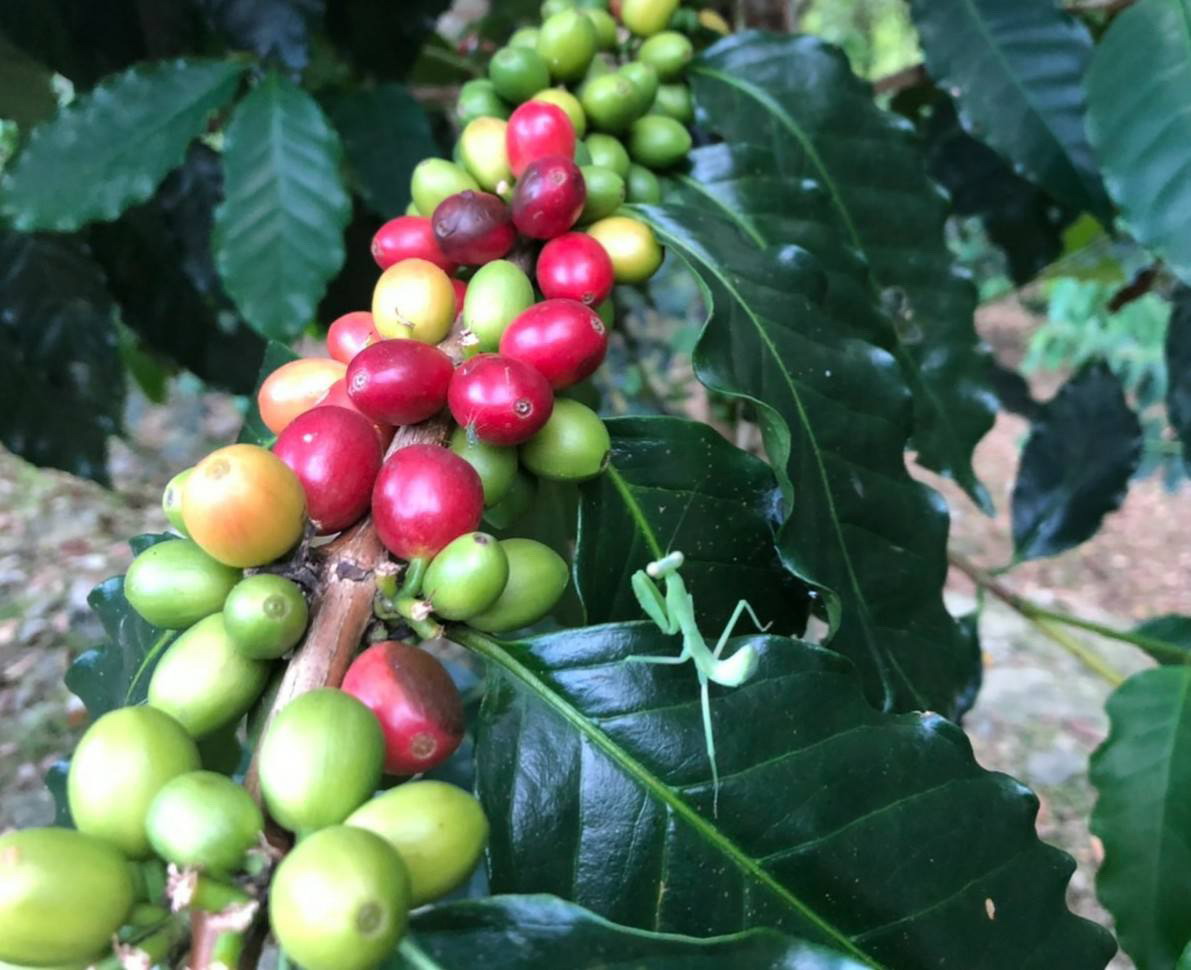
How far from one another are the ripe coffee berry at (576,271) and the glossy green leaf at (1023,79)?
0.54 metres

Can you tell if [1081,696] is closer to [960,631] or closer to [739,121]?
[960,631]

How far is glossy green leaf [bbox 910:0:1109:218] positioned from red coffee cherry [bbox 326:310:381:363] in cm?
69

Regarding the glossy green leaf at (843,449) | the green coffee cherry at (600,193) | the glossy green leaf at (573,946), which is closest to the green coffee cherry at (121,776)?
the glossy green leaf at (573,946)

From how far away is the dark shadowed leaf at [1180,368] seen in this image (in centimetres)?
108

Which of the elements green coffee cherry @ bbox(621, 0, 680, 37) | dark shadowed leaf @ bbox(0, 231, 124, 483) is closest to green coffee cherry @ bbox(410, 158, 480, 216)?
green coffee cherry @ bbox(621, 0, 680, 37)

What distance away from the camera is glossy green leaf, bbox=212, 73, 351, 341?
0.92 meters

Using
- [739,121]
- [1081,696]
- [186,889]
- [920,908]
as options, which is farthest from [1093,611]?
[186,889]

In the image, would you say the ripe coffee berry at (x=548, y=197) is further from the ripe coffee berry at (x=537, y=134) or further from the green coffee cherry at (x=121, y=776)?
the green coffee cherry at (x=121, y=776)

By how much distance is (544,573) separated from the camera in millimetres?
491

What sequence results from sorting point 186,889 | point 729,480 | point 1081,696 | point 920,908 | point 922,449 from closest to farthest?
point 186,889, point 920,908, point 729,480, point 922,449, point 1081,696

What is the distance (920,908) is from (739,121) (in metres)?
0.72

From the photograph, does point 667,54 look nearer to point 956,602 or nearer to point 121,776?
point 121,776

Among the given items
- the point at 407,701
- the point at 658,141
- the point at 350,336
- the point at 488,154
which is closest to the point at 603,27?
the point at 658,141

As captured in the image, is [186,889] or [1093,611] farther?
[1093,611]
